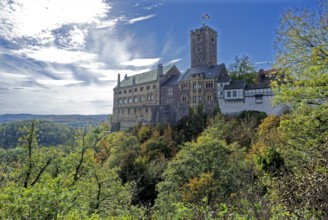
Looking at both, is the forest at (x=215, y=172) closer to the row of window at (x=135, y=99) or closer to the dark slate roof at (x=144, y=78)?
the row of window at (x=135, y=99)

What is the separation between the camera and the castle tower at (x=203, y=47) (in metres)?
66.8

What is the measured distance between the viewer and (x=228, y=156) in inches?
1215

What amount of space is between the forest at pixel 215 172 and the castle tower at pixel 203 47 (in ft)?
93.8

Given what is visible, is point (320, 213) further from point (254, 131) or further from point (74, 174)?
point (254, 131)

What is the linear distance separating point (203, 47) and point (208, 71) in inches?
431

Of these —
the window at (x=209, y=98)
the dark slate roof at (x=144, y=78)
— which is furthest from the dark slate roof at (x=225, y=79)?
the dark slate roof at (x=144, y=78)

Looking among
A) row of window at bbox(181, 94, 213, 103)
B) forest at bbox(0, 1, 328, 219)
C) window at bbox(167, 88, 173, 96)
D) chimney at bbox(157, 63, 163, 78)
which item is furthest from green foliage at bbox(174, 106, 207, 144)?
chimney at bbox(157, 63, 163, 78)

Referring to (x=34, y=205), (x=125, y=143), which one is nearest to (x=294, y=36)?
(x=34, y=205)

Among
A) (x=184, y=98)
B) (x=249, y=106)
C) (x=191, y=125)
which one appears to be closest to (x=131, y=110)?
(x=184, y=98)

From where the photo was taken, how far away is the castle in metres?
50.0

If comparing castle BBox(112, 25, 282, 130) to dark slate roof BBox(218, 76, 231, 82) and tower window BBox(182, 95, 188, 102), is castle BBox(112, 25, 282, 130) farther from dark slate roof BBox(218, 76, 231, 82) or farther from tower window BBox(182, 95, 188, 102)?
tower window BBox(182, 95, 188, 102)

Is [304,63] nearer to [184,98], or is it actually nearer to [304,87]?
[304,87]

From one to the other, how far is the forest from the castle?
8316 mm

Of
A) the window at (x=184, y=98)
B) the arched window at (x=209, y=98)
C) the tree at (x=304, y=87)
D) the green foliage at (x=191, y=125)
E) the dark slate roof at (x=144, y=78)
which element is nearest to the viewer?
the tree at (x=304, y=87)
